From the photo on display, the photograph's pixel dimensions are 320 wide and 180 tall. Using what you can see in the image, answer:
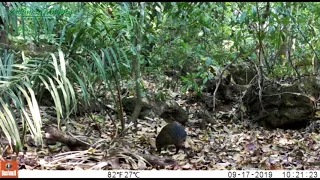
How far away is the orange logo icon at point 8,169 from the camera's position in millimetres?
1416

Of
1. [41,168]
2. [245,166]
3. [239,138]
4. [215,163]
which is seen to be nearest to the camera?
[41,168]

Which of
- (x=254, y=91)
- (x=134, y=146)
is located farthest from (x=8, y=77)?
(x=254, y=91)

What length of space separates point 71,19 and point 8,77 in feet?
1.79

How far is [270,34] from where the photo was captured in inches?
83.8

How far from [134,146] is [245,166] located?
2.55 feet

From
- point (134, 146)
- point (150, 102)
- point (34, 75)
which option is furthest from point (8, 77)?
point (150, 102)

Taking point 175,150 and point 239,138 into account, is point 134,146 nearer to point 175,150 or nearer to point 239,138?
point 175,150

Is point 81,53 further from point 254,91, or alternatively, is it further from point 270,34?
point 254,91

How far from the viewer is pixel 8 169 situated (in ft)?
4.72

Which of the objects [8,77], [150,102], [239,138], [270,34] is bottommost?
[239,138]

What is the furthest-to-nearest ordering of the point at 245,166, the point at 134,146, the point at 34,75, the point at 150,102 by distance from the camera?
the point at 150,102 < the point at 134,146 < the point at 245,166 < the point at 34,75

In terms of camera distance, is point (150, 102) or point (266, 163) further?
point (150, 102)

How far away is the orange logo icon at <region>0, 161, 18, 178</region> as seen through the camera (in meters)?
1.42

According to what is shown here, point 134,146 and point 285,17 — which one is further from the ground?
point 285,17
